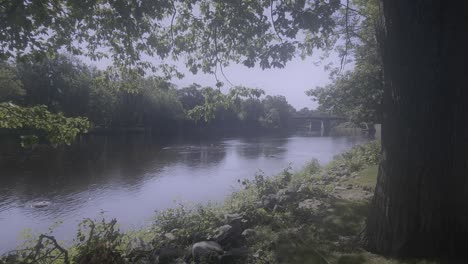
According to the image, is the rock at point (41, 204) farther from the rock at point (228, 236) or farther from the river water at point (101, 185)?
the rock at point (228, 236)

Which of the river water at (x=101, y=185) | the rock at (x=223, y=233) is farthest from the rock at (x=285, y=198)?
the river water at (x=101, y=185)

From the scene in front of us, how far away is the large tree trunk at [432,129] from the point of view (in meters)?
3.52

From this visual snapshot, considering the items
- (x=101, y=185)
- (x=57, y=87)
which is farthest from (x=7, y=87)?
(x=101, y=185)

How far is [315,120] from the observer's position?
9412 cm

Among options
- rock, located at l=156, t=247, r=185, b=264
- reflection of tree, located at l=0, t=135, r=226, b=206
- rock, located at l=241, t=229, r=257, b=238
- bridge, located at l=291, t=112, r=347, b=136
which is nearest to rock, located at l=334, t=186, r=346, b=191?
rock, located at l=241, t=229, r=257, b=238

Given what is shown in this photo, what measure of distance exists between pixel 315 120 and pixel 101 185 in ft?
279

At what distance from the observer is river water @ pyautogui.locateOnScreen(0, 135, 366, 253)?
1076 centimetres

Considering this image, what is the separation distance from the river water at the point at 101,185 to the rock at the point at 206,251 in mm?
4743

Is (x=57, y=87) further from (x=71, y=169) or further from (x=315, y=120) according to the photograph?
(x=315, y=120)

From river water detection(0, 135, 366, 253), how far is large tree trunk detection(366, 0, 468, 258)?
6.88 meters

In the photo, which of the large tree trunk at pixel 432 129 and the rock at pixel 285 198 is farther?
the rock at pixel 285 198

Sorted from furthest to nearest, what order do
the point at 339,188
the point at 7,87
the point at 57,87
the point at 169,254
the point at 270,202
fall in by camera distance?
1. the point at 57,87
2. the point at 7,87
3. the point at 339,188
4. the point at 270,202
5. the point at 169,254

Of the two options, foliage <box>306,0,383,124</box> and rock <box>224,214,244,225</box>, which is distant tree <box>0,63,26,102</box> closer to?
foliage <box>306,0,383,124</box>

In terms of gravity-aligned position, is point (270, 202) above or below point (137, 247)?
above
